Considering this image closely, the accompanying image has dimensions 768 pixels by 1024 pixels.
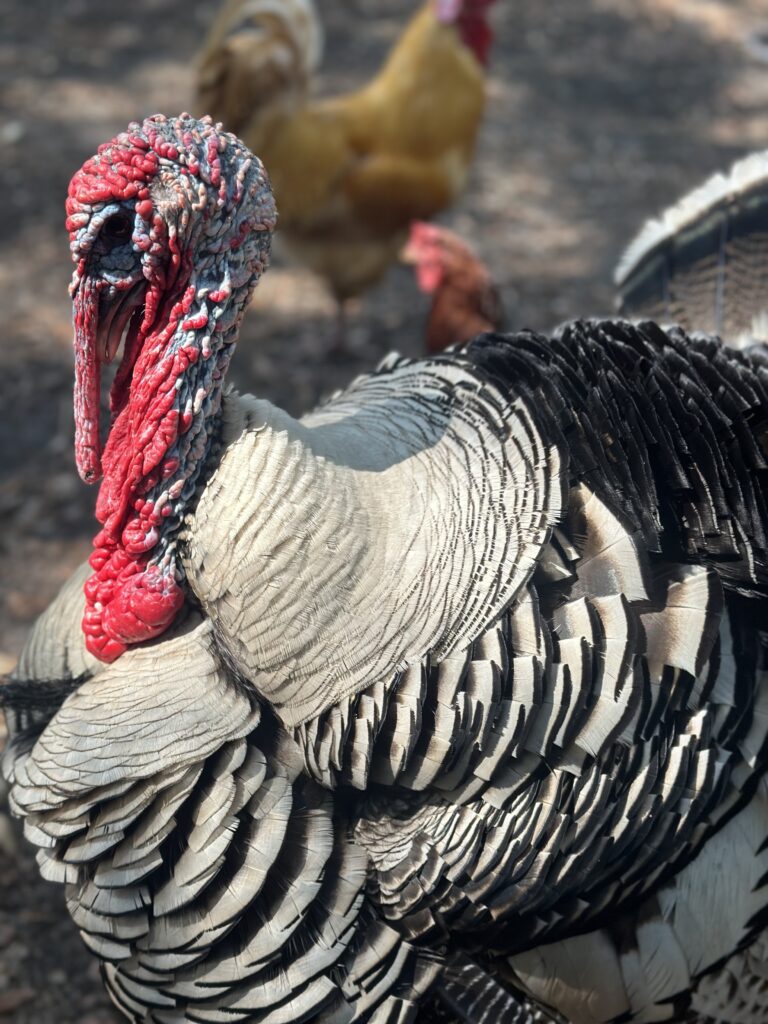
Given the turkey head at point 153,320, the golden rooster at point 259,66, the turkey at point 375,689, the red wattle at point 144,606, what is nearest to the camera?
the turkey head at point 153,320

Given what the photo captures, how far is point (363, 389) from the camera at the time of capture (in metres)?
2.62

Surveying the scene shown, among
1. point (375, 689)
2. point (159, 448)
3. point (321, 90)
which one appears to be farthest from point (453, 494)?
point (321, 90)

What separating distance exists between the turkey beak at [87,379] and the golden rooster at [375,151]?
112 inches

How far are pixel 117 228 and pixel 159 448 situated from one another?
15.0 inches

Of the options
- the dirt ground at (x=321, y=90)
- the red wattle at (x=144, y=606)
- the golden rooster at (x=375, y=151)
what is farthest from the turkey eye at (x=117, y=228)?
the golden rooster at (x=375, y=151)

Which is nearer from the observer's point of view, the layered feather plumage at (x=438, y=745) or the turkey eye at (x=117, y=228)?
the turkey eye at (x=117, y=228)

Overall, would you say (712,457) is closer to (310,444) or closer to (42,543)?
(310,444)

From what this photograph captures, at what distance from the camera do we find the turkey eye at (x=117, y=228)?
6.26 ft

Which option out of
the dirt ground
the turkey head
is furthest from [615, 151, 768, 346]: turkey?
the dirt ground

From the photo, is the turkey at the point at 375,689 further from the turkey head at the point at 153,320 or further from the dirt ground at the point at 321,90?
the dirt ground at the point at 321,90

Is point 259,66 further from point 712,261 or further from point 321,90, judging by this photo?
point 321,90

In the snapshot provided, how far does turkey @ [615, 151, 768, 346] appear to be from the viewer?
3201 mm

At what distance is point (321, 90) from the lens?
7.16 meters

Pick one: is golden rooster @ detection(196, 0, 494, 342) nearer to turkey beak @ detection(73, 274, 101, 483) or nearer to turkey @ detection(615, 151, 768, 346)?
turkey @ detection(615, 151, 768, 346)
